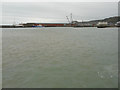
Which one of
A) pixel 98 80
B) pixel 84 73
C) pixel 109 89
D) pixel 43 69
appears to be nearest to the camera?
pixel 109 89

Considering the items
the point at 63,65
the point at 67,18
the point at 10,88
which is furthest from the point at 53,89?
the point at 67,18

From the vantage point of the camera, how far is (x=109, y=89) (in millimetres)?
3561

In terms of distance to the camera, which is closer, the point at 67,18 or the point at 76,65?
the point at 76,65

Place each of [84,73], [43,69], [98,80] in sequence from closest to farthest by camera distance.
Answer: [98,80], [84,73], [43,69]

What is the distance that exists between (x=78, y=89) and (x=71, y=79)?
23.6 inches

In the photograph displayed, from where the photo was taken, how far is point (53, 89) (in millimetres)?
3602

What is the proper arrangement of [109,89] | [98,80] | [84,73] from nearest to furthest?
[109,89] < [98,80] < [84,73]

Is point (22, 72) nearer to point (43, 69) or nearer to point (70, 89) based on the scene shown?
point (43, 69)

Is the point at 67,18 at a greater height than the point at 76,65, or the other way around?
the point at 67,18

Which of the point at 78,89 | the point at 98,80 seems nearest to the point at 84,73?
the point at 98,80

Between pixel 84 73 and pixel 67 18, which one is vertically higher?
pixel 67 18

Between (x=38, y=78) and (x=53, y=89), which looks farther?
(x=38, y=78)

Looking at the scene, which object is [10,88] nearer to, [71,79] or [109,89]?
[71,79]

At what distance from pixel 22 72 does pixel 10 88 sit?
3.51 feet
